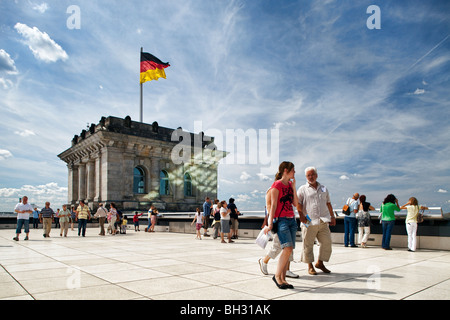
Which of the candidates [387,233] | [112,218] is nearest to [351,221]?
[387,233]

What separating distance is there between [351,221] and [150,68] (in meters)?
30.9

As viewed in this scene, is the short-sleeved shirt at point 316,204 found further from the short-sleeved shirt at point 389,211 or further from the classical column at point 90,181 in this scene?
the classical column at point 90,181

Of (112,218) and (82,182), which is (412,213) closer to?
(112,218)

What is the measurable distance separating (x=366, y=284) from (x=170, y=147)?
33.5m

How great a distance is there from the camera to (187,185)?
40.5 m

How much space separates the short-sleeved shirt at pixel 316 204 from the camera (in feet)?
21.2

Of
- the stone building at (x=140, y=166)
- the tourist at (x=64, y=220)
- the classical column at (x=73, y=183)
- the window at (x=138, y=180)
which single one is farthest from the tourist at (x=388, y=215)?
the classical column at (x=73, y=183)

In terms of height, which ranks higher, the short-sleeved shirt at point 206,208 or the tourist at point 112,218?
the short-sleeved shirt at point 206,208

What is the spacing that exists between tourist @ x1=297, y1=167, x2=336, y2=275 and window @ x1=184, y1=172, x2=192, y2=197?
112 ft

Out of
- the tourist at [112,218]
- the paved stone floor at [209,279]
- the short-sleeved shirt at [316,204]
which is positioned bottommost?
the tourist at [112,218]

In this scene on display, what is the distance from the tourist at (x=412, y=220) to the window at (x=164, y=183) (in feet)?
97.2
